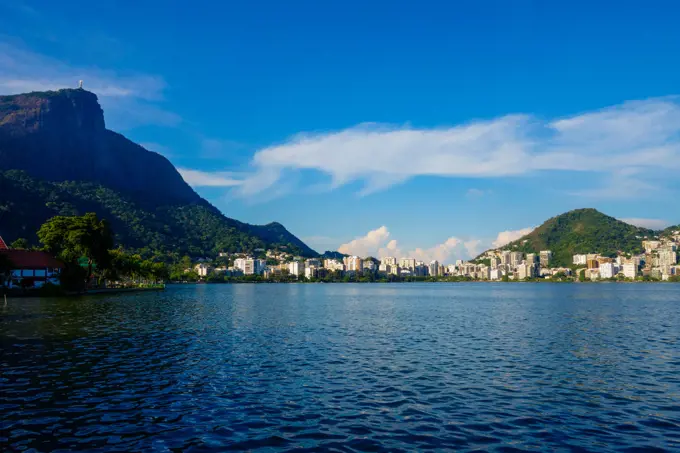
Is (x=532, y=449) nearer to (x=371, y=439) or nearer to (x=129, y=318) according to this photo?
(x=371, y=439)

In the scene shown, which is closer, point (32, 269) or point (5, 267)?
point (5, 267)

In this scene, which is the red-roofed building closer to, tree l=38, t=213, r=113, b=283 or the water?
tree l=38, t=213, r=113, b=283

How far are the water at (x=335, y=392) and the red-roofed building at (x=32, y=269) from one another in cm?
7737

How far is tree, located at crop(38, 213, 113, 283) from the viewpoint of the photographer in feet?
362

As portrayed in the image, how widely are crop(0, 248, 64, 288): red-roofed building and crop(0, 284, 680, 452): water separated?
7737 centimetres

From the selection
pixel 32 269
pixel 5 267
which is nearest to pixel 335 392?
pixel 5 267

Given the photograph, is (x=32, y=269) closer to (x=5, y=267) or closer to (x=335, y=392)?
(x=5, y=267)

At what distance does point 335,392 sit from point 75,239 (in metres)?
106

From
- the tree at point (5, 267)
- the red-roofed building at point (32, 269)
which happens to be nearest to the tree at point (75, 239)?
the red-roofed building at point (32, 269)

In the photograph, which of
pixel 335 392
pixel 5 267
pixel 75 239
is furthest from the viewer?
pixel 75 239

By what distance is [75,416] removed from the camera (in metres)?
18.0

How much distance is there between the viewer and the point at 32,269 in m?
109

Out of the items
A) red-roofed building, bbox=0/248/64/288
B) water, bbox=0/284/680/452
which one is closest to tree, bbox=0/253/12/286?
red-roofed building, bbox=0/248/64/288

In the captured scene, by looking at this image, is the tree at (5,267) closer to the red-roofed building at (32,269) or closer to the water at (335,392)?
the red-roofed building at (32,269)
